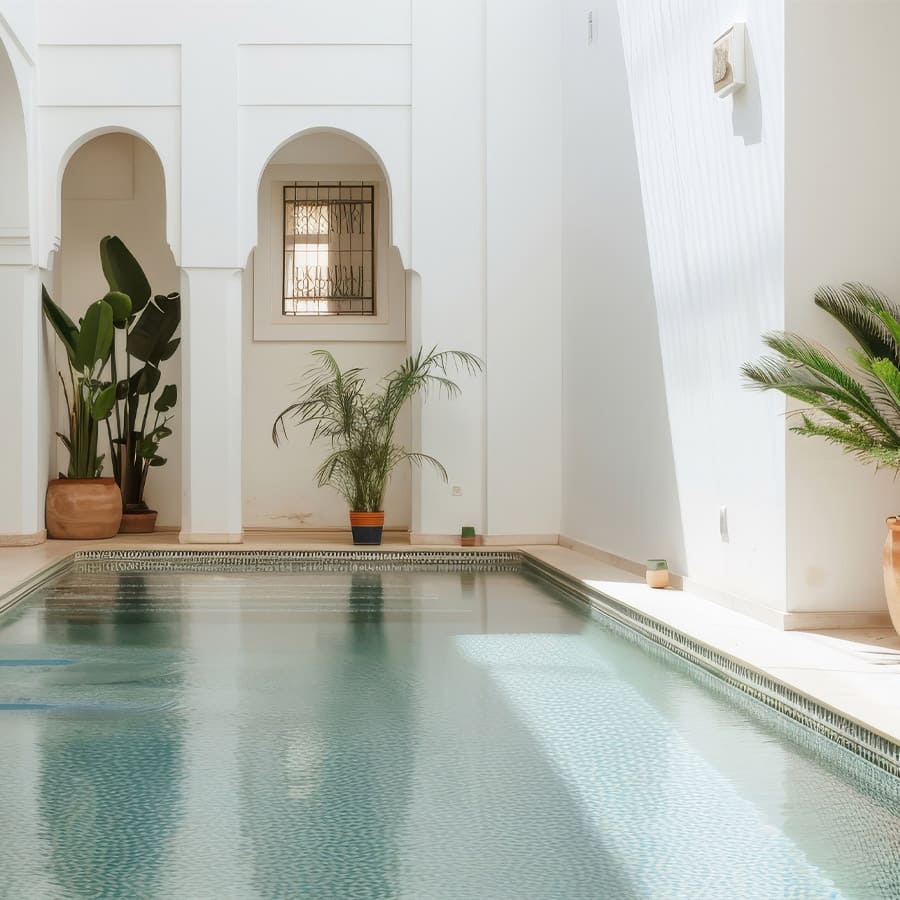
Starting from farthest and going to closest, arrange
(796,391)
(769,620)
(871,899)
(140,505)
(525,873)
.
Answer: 1. (140,505)
2. (769,620)
3. (796,391)
4. (525,873)
5. (871,899)

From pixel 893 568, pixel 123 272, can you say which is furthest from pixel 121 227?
pixel 893 568

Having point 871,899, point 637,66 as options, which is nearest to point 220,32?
point 637,66

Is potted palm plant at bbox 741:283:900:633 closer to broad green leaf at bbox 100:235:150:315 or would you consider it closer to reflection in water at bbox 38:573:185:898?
reflection in water at bbox 38:573:185:898

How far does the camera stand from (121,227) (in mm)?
A: 12070

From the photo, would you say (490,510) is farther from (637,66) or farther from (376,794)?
(376,794)

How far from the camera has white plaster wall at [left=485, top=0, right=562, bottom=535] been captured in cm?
1032

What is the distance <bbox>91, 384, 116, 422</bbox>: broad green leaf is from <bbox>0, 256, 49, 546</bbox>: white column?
50 centimetres

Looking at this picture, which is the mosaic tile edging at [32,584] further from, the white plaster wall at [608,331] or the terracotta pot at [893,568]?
the terracotta pot at [893,568]

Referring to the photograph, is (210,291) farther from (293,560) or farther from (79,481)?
(293,560)

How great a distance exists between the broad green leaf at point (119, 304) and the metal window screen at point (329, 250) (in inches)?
81.4

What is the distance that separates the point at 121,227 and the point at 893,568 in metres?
9.06

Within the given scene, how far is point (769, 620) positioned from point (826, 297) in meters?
1.53

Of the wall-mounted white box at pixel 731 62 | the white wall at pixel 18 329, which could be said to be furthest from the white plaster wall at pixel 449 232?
the wall-mounted white box at pixel 731 62

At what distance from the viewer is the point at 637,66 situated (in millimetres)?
7984
